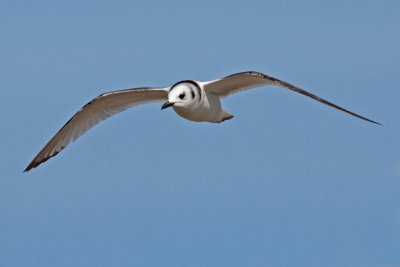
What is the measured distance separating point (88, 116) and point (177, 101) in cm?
328

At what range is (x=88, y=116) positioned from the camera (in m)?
17.1

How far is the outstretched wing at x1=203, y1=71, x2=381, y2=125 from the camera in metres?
14.2

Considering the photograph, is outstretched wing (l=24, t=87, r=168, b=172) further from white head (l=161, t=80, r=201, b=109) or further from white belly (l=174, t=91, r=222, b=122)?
white head (l=161, t=80, r=201, b=109)

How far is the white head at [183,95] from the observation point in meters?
14.5

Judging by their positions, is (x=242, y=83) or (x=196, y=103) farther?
(x=242, y=83)

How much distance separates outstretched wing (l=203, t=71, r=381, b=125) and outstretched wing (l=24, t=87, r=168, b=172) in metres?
1.53

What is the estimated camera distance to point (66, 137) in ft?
56.5

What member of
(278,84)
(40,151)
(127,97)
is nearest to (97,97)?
(127,97)

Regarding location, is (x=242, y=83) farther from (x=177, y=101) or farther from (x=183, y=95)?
(x=177, y=101)

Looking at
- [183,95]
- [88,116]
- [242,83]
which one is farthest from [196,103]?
[88,116]

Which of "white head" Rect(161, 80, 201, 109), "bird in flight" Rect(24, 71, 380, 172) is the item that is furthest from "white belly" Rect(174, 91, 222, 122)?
"white head" Rect(161, 80, 201, 109)

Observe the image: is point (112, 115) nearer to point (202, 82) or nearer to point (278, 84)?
point (202, 82)

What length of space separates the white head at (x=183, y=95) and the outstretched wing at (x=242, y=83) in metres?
0.56

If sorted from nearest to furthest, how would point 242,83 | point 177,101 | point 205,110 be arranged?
point 177,101 → point 205,110 → point 242,83
